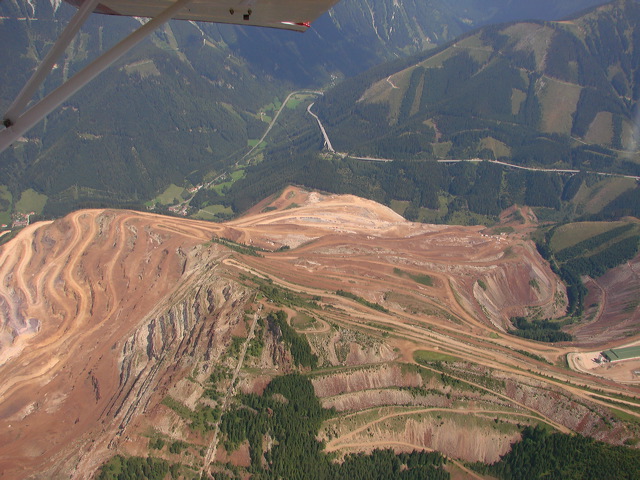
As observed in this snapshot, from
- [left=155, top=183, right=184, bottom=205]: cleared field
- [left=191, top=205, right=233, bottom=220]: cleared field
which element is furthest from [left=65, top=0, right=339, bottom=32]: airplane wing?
[left=155, top=183, right=184, bottom=205]: cleared field

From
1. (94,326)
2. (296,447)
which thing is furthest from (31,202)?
(296,447)

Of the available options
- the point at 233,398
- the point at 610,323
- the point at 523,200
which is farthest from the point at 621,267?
the point at 233,398

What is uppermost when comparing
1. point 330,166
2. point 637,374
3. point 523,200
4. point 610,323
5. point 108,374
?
point 108,374

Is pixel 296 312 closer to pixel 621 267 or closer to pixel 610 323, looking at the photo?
pixel 610 323

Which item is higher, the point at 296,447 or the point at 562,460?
the point at 296,447

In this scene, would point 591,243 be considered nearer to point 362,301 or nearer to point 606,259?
point 606,259

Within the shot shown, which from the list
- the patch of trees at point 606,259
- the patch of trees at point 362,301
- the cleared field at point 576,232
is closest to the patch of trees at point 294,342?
the patch of trees at point 362,301
